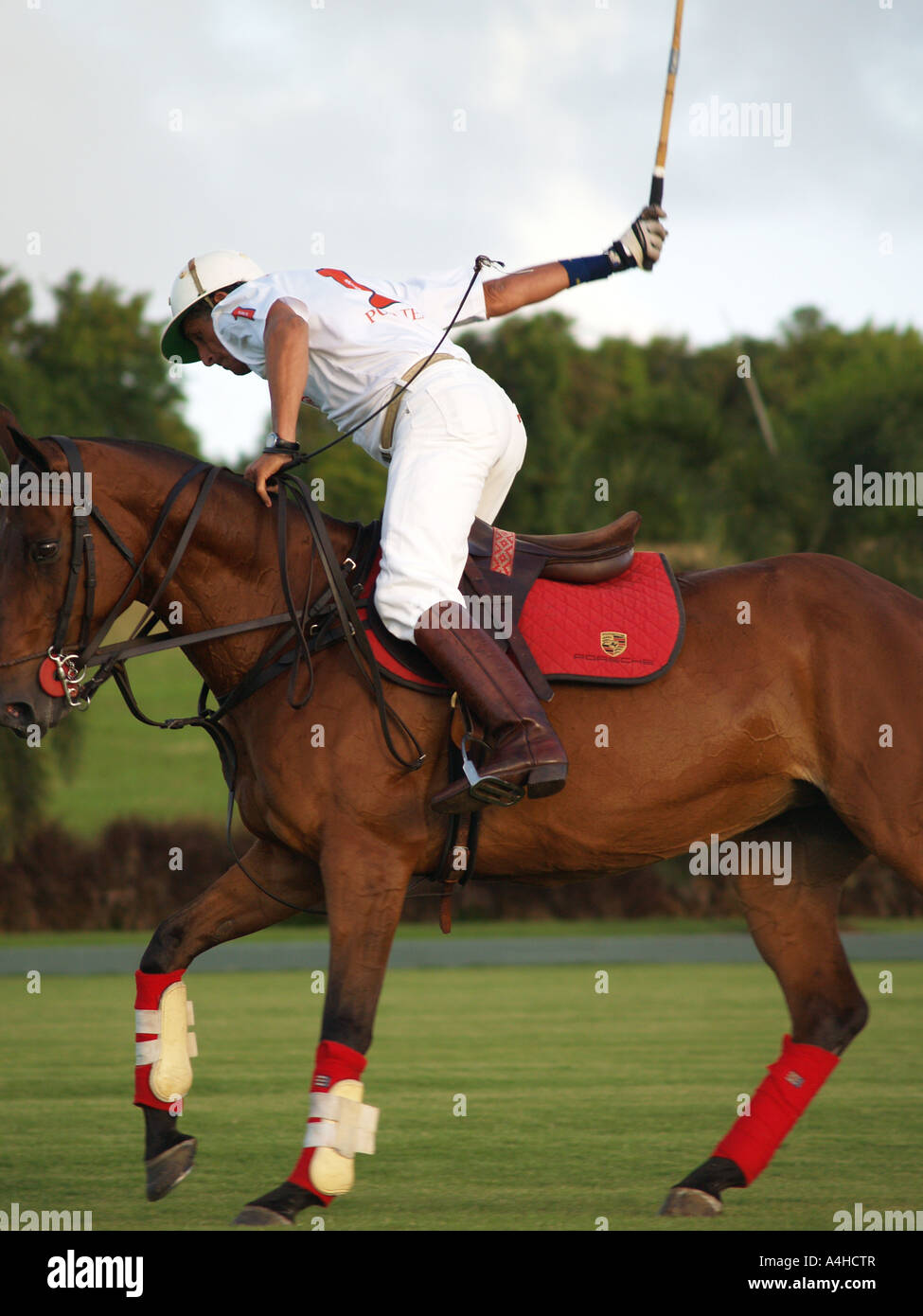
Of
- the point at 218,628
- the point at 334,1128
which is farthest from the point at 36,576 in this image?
the point at 334,1128

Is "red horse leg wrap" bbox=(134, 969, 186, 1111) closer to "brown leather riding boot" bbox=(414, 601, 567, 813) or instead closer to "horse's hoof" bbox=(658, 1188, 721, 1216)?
"brown leather riding boot" bbox=(414, 601, 567, 813)

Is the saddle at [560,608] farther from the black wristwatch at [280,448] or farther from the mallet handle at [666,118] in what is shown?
the mallet handle at [666,118]

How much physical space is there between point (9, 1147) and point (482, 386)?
11.6 ft

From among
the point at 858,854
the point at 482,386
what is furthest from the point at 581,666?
the point at 858,854

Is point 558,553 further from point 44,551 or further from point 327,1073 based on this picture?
point 327,1073

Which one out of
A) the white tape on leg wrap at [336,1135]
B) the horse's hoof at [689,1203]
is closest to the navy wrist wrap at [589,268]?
the white tape on leg wrap at [336,1135]

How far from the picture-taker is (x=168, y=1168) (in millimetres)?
5227

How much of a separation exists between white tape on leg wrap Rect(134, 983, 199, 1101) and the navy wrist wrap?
2824 mm

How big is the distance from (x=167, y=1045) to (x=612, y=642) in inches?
78.4

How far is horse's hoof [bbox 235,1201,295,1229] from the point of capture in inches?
185

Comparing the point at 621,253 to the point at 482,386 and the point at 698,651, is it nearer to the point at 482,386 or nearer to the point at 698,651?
the point at 482,386

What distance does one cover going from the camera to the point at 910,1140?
21.2ft

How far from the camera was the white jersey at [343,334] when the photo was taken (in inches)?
207

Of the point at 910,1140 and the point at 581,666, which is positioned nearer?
the point at 581,666
